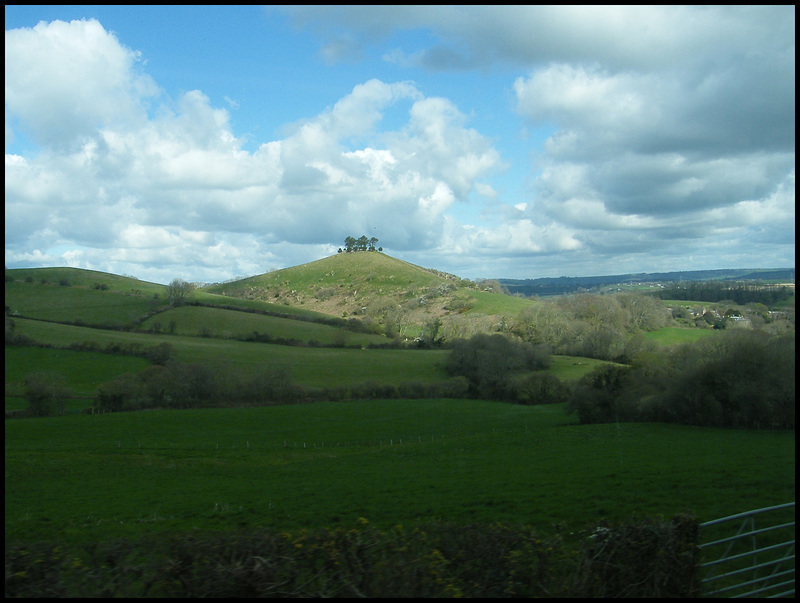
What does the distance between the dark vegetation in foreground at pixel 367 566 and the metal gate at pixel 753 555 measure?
46.7 inches

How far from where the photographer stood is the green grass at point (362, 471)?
18406mm

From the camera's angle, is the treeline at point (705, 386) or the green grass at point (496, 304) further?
the green grass at point (496, 304)

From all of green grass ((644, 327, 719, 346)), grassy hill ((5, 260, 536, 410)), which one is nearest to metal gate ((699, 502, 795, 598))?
green grass ((644, 327, 719, 346))

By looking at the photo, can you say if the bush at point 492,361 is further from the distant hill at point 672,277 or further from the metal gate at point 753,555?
the metal gate at point 753,555

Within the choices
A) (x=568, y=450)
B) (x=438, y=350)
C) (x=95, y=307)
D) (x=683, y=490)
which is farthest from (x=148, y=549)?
(x=95, y=307)

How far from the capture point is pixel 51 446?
37969 mm

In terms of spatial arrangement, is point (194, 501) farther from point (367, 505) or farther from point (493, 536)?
point (493, 536)

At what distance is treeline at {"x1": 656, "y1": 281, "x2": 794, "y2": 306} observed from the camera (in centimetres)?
2686

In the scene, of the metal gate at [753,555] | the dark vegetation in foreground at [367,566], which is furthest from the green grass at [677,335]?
the dark vegetation in foreground at [367,566]

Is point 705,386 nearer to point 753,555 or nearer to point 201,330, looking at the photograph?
point 753,555

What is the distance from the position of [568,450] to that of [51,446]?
3623 centimetres

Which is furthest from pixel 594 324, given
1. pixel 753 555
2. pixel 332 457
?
pixel 753 555

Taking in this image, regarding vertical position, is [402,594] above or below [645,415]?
above

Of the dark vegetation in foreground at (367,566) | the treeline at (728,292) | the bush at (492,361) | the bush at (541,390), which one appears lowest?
the bush at (541,390)
